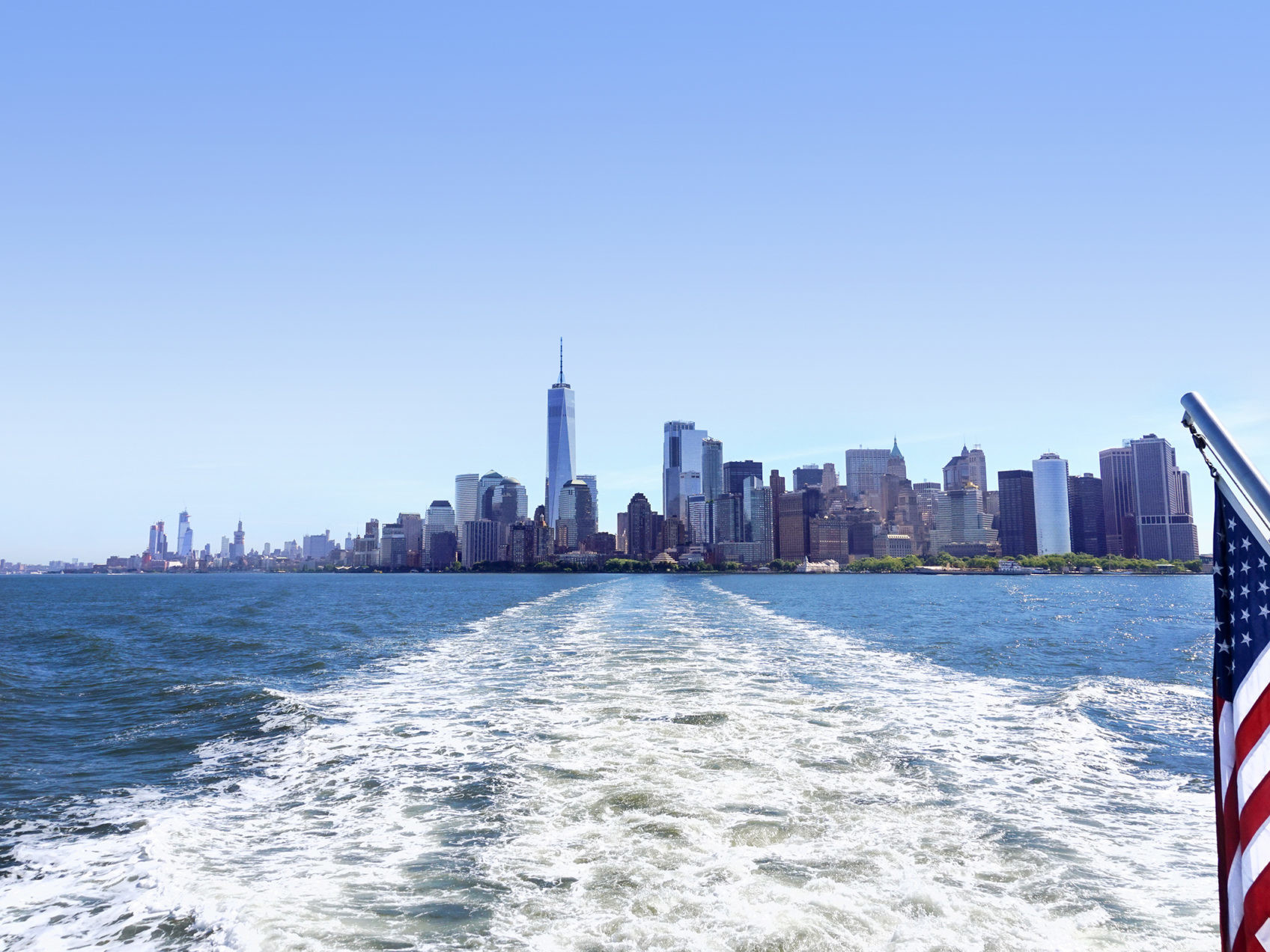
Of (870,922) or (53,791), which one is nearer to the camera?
(870,922)

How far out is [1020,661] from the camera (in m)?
31.3

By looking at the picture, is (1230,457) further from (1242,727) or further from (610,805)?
(610,805)

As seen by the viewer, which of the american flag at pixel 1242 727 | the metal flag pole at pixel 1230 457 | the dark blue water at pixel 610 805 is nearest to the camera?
the american flag at pixel 1242 727

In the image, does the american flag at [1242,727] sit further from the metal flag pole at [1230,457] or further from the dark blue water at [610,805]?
the dark blue water at [610,805]

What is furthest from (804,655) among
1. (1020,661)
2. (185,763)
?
(185,763)

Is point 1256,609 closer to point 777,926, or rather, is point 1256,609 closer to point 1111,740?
point 777,926

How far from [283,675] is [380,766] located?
15.3 metres

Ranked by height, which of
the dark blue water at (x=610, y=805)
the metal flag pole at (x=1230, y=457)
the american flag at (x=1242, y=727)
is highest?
the metal flag pole at (x=1230, y=457)

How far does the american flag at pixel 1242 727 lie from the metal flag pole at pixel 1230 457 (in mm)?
169

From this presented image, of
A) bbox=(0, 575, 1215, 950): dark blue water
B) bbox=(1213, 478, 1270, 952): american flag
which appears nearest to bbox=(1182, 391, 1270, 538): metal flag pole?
bbox=(1213, 478, 1270, 952): american flag

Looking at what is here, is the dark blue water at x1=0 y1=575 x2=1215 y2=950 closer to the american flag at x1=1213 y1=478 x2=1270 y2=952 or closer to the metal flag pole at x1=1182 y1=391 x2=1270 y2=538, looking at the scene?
the american flag at x1=1213 y1=478 x2=1270 y2=952

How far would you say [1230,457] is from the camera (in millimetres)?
3549

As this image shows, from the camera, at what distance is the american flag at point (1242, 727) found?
130 inches

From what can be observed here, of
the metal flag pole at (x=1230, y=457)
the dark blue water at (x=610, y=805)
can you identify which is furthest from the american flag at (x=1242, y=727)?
the dark blue water at (x=610, y=805)
